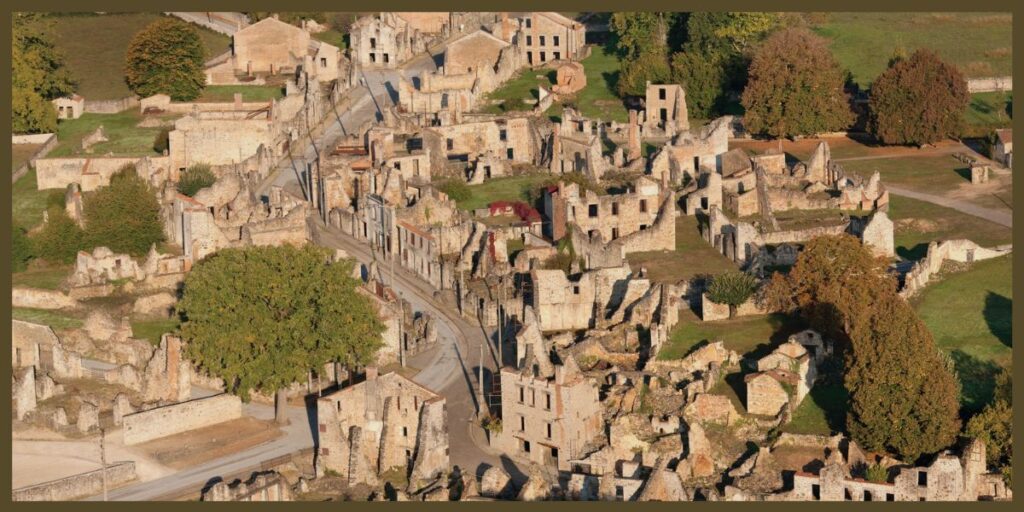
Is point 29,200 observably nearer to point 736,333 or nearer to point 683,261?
point 683,261

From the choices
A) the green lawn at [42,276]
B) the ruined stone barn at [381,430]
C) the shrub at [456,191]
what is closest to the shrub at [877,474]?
the ruined stone barn at [381,430]

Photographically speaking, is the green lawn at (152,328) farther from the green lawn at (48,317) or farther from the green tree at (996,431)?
the green tree at (996,431)

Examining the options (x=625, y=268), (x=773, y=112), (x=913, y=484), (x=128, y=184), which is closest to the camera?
(x=913, y=484)

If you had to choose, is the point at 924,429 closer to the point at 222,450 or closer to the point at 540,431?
the point at 540,431

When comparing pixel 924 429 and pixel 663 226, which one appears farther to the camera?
pixel 663 226

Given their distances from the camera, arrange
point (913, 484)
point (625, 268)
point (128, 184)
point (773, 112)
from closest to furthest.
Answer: point (913, 484), point (625, 268), point (128, 184), point (773, 112)

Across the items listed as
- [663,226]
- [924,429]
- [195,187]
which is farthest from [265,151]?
[924,429]
